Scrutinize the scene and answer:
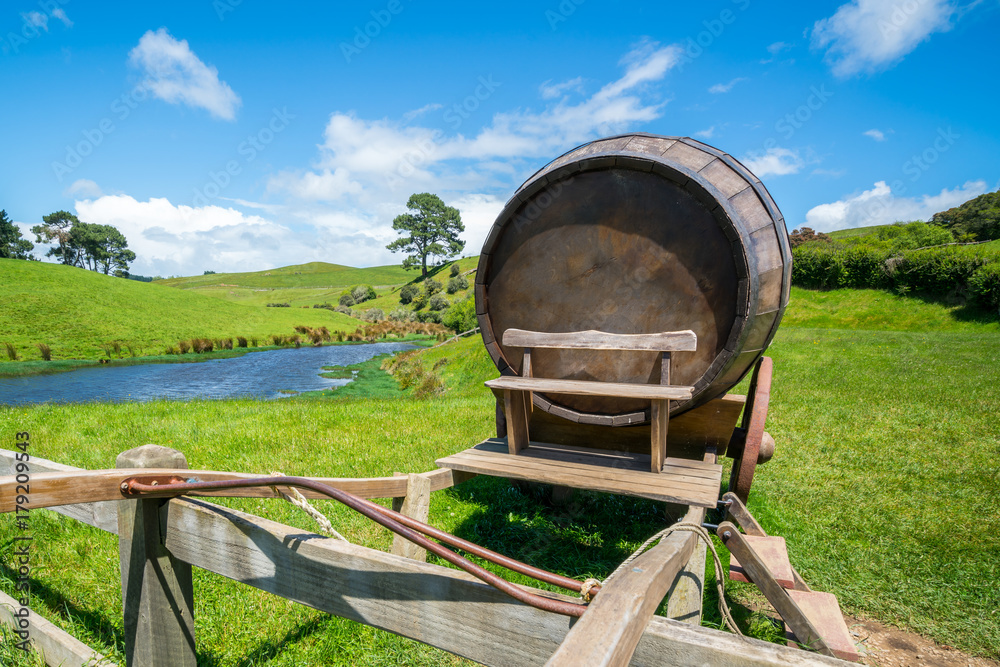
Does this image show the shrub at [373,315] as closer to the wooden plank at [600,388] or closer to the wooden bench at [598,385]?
the wooden bench at [598,385]

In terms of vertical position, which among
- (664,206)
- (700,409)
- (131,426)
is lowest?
(131,426)

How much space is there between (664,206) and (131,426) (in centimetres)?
913

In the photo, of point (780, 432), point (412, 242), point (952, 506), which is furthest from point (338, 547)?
point (412, 242)

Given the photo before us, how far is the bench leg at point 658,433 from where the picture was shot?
9.71 ft

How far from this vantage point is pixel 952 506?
17.8ft

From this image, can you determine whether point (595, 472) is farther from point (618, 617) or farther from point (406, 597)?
point (618, 617)

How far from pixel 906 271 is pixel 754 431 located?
24.7 m

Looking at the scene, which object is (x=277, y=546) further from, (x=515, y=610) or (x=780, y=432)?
(x=780, y=432)

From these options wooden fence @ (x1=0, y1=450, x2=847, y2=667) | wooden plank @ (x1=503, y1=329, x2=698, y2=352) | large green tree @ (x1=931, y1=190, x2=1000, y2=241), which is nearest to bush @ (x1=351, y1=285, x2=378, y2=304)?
large green tree @ (x1=931, y1=190, x2=1000, y2=241)

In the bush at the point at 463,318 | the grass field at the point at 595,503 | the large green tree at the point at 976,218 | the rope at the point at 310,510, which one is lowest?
the grass field at the point at 595,503

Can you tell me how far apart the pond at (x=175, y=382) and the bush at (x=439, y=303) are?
28644mm

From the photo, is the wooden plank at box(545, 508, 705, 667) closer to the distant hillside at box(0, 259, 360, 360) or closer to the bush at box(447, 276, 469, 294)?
the distant hillside at box(0, 259, 360, 360)

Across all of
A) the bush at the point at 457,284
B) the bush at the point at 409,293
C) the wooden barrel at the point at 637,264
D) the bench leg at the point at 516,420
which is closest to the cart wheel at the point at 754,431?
the wooden barrel at the point at 637,264

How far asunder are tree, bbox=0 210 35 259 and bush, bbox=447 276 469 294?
39.4m
